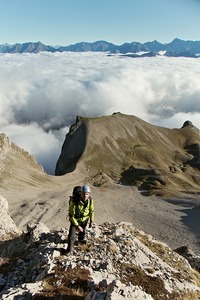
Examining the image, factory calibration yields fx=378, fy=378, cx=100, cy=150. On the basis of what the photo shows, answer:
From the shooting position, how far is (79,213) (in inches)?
893

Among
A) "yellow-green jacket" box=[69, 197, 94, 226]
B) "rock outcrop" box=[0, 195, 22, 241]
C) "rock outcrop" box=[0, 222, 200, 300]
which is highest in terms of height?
"yellow-green jacket" box=[69, 197, 94, 226]

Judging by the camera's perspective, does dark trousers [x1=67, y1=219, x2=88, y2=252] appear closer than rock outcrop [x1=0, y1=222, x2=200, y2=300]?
No

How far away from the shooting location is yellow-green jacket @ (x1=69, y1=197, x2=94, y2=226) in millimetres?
22172

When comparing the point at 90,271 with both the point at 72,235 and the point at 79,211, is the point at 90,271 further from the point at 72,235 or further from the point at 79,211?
the point at 79,211

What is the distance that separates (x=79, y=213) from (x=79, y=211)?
154mm

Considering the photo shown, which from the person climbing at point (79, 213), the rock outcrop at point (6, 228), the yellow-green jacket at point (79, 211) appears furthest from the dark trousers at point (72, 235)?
the rock outcrop at point (6, 228)

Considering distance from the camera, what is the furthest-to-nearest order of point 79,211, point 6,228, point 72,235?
point 6,228 → point 79,211 → point 72,235

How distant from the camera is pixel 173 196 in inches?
5320

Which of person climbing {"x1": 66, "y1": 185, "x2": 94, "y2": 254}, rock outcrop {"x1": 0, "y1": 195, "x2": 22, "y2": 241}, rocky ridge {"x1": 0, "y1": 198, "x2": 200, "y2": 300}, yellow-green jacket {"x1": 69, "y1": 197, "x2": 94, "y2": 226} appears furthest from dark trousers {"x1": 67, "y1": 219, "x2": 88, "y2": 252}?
rock outcrop {"x1": 0, "y1": 195, "x2": 22, "y2": 241}

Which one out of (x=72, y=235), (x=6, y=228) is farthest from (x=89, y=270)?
(x=6, y=228)

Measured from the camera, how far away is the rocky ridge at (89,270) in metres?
16.6

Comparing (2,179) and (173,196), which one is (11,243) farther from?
(173,196)

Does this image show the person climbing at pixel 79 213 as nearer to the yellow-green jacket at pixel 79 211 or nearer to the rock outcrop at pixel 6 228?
the yellow-green jacket at pixel 79 211

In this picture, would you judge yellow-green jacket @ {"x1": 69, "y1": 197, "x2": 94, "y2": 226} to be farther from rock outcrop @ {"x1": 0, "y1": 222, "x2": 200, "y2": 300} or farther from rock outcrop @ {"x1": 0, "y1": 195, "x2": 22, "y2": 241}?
rock outcrop @ {"x1": 0, "y1": 195, "x2": 22, "y2": 241}
